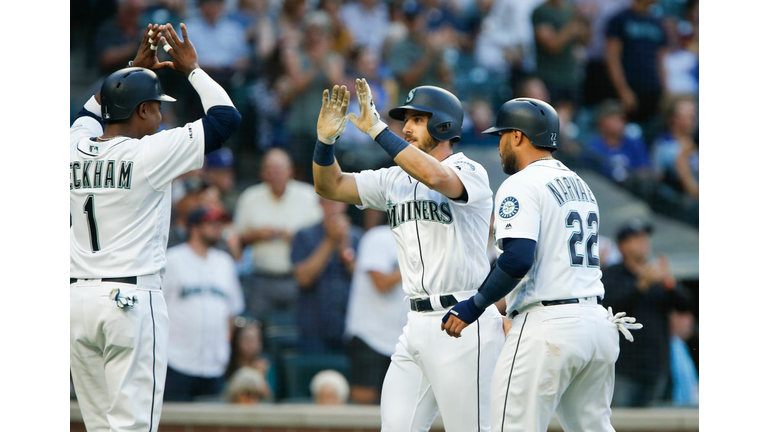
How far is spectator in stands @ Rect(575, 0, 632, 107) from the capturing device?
318 inches

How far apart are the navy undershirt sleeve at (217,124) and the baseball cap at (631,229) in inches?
169

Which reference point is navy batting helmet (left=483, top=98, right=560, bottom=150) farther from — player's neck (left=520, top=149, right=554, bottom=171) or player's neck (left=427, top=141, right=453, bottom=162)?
player's neck (left=427, top=141, right=453, bottom=162)

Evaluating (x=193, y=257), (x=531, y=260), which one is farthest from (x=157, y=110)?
(x=193, y=257)

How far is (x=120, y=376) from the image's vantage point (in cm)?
365

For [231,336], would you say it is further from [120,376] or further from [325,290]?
[120,376]

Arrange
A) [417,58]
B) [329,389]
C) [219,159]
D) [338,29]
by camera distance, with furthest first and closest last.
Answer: [338,29] < [417,58] < [219,159] < [329,389]

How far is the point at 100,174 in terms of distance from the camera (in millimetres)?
3795

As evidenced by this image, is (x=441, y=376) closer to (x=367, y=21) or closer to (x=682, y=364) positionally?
(x=682, y=364)

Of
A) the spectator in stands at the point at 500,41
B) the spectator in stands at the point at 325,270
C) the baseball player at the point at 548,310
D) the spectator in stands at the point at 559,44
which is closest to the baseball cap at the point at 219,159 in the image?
the spectator in stands at the point at 325,270

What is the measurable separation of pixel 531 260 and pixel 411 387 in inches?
33.6

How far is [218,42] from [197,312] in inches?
112

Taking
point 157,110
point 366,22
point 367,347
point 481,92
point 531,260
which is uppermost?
point 366,22

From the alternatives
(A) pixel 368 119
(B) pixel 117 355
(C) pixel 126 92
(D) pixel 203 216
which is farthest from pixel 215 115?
(D) pixel 203 216

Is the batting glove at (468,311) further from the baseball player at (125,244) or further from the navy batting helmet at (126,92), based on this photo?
the navy batting helmet at (126,92)
